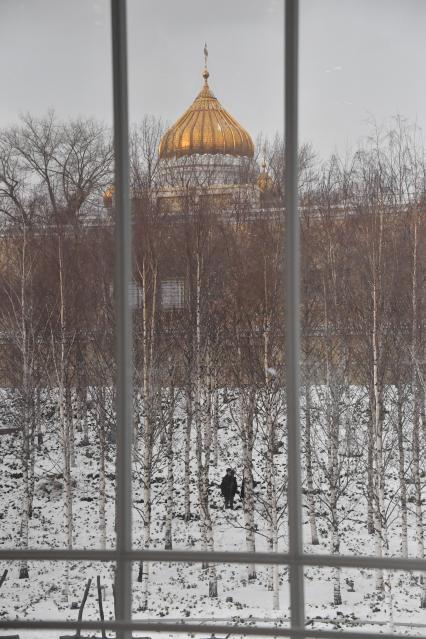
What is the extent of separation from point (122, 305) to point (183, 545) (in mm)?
8404

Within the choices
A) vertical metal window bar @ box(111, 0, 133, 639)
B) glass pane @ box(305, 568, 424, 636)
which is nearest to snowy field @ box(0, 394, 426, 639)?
glass pane @ box(305, 568, 424, 636)

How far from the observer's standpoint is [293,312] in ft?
11.6

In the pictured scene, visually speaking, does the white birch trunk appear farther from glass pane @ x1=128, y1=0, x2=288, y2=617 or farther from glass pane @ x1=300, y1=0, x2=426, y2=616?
glass pane @ x1=128, y1=0, x2=288, y2=617

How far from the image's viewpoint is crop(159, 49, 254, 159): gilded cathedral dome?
10.9m

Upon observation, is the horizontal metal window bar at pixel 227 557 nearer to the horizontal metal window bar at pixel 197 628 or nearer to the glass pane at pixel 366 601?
the horizontal metal window bar at pixel 197 628

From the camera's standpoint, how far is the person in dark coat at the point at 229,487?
11.6m

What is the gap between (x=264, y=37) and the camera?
1212 centimetres

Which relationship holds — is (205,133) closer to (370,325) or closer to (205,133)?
(205,133)

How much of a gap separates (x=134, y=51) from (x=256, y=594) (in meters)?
7.85

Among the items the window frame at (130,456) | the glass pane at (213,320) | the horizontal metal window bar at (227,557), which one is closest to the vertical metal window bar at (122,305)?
the window frame at (130,456)

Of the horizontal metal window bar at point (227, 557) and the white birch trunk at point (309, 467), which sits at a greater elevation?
the horizontal metal window bar at point (227, 557)

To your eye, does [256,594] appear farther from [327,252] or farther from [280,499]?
[327,252]

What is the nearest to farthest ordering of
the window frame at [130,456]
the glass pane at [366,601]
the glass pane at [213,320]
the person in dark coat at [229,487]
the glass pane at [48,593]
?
the window frame at [130,456] < the glass pane at [366,601] < the glass pane at [213,320] < the glass pane at [48,593] < the person in dark coat at [229,487]

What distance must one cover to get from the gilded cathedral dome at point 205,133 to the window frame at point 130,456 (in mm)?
7047
